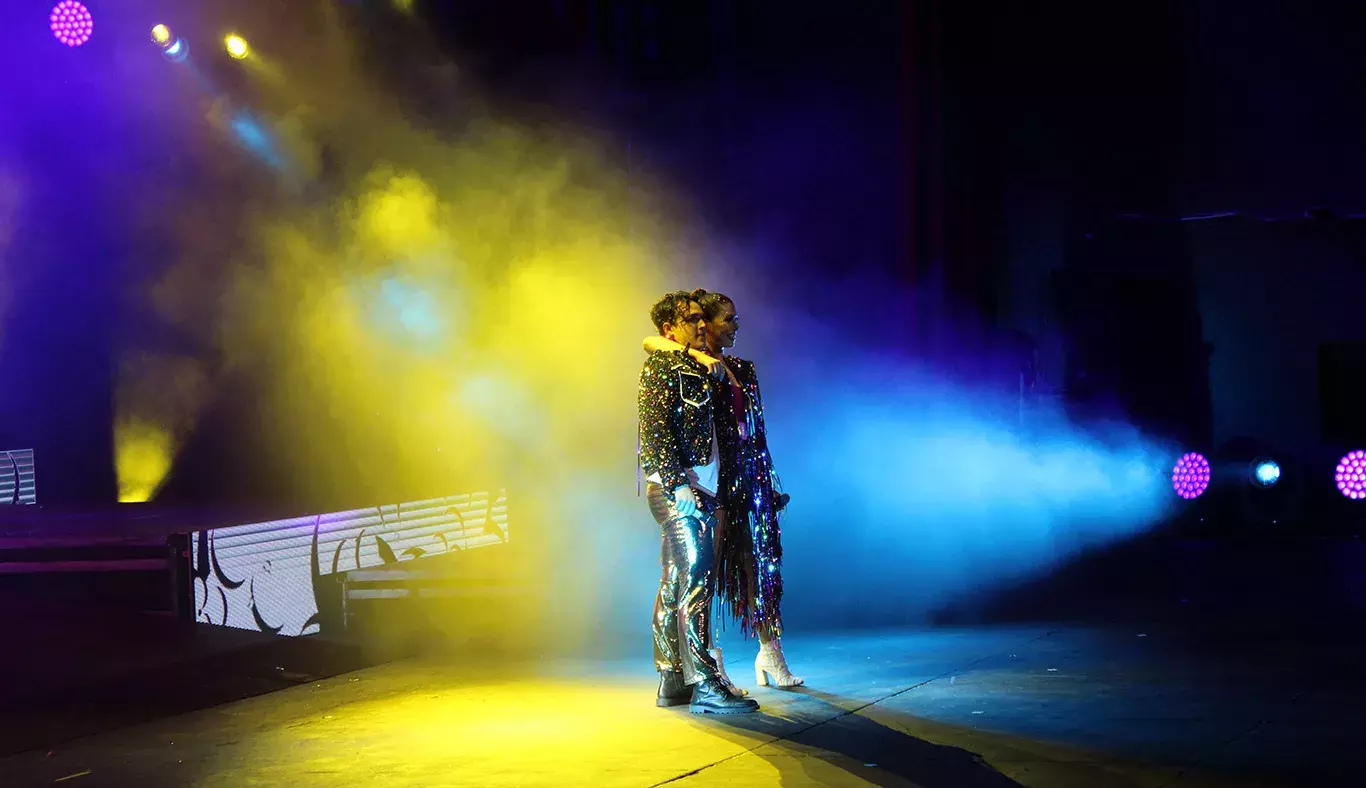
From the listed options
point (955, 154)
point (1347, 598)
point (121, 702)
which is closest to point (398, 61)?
point (955, 154)

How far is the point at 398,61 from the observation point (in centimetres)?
1129

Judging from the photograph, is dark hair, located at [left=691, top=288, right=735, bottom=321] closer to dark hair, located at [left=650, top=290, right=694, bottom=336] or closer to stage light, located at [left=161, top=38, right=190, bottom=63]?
dark hair, located at [left=650, top=290, right=694, bottom=336]

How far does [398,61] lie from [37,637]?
6.41 metres

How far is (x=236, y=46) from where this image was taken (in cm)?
1178

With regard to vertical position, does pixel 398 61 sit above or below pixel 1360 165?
above

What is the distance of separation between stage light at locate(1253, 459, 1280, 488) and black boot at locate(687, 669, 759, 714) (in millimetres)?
6292

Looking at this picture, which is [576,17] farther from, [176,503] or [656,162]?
[176,503]

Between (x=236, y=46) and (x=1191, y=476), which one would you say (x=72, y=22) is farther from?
(x=1191, y=476)

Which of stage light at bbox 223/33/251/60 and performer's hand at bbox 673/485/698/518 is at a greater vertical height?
stage light at bbox 223/33/251/60

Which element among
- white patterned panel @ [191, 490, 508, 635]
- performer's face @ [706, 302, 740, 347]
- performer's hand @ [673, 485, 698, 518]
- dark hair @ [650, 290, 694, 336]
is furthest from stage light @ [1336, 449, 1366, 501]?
performer's hand @ [673, 485, 698, 518]

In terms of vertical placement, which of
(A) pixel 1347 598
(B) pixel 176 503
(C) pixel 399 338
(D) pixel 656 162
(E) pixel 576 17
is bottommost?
(A) pixel 1347 598

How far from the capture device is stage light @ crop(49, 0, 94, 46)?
12172mm

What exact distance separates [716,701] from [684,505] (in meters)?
0.67

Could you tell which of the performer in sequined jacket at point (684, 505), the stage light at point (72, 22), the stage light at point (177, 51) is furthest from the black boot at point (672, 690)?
the stage light at point (72, 22)
